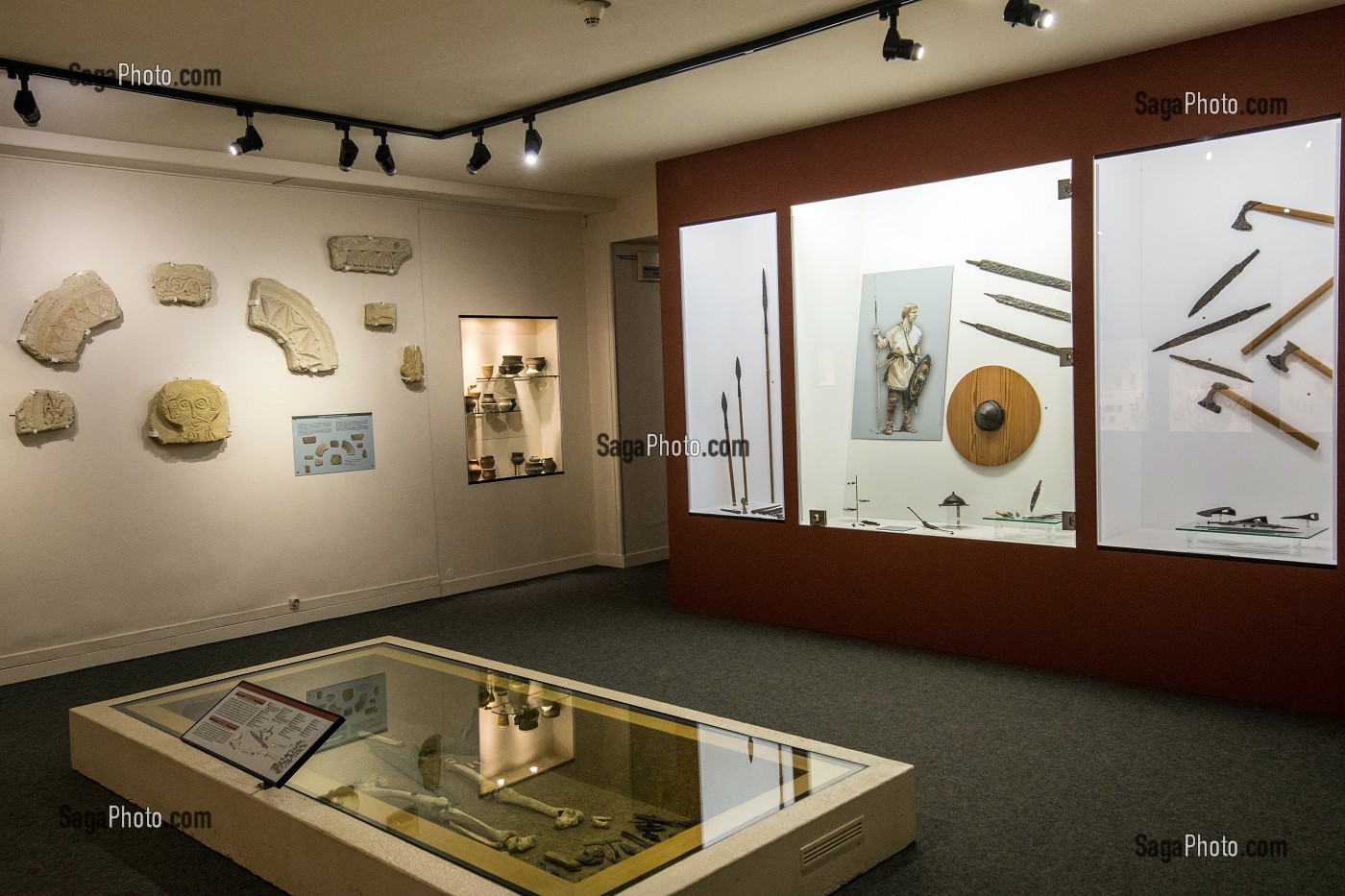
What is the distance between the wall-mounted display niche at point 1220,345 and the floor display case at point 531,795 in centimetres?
226

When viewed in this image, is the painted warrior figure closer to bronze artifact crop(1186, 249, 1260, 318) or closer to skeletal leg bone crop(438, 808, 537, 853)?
bronze artifact crop(1186, 249, 1260, 318)

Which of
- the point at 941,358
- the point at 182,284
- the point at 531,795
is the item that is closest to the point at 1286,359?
the point at 941,358

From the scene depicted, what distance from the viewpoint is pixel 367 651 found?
4.31m

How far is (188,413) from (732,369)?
3098mm

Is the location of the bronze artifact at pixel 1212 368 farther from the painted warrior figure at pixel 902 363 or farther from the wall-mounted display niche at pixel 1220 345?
the painted warrior figure at pixel 902 363

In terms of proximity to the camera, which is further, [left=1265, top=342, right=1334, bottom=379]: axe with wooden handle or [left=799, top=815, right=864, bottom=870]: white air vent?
[left=1265, top=342, right=1334, bottom=379]: axe with wooden handle

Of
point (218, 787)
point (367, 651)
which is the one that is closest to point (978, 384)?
point (367, 651)

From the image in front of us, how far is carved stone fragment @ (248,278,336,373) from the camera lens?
20.2ft

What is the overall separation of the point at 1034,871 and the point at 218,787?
7.91ft

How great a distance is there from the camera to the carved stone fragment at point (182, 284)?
576 cm

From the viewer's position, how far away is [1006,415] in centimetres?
517

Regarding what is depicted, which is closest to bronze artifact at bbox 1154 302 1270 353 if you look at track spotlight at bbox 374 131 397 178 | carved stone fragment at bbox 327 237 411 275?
track spotlight at bbox 374 131 397 178

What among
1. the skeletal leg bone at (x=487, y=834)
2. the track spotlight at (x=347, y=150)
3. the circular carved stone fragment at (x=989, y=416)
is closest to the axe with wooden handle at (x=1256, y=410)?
the circular carved stone fragment at (x=989, y=416)

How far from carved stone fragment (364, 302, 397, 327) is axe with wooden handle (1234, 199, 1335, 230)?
4844mm
